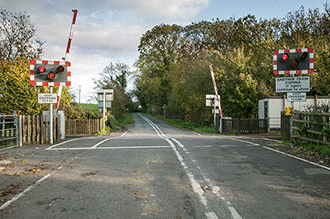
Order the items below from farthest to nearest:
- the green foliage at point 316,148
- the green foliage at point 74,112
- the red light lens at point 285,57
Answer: the green foliage at point 74,112
the red light lens at point 285,57
the green foliage at point 316,148

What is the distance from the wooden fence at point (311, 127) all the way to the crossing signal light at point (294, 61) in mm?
1764

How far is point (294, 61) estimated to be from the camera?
1055 cm

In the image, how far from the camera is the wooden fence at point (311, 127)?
8801mm

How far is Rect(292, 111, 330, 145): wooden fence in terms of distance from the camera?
8801 millimetres

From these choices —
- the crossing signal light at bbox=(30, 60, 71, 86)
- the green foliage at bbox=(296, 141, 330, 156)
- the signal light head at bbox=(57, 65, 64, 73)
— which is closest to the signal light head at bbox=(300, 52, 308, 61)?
the green foliage at bbox=(296, 141, 330, 156)

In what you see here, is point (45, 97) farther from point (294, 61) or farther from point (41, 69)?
point (294, 61)

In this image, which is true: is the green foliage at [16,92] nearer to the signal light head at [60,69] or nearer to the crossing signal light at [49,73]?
the crossing signal light at [49,73]

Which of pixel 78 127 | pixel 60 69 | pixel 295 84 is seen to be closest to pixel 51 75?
pixel 60 69

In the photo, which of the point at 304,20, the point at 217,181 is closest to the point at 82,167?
the point at 217,181

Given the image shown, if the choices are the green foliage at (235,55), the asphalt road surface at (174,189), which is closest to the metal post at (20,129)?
the asphalt road surface at (174,189)

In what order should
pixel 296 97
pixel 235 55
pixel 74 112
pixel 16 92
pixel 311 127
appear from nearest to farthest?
pixel 311 127
pixel 296 97
pixel 16 92
pixel 74 112
pixel 235 55

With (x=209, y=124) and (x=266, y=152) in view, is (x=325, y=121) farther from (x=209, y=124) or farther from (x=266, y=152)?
(x=209, y=124)

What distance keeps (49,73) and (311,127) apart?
1087 cm

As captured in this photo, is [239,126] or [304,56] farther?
[239,126]
